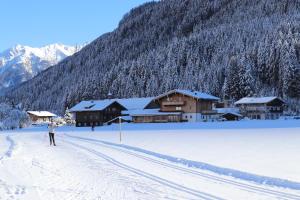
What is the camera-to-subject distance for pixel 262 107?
328 feet

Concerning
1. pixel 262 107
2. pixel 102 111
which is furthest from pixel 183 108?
pixel 102 111

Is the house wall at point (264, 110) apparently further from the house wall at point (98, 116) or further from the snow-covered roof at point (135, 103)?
the house wall at point (98, 116)

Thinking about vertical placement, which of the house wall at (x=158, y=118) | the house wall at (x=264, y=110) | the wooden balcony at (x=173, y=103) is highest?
the wooden balcony at (x=173, y=103)

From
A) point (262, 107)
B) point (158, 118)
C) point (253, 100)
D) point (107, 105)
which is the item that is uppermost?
point (253, 100)

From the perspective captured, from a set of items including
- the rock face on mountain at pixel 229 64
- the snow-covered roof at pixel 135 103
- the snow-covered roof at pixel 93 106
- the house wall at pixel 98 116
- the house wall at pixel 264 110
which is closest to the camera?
the house wall at pixel 264 110

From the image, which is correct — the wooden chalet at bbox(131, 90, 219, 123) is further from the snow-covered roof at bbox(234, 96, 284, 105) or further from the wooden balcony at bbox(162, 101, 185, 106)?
the snow-covered roof at bbox(234, 96, 284, 105)

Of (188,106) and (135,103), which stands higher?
(135,103)

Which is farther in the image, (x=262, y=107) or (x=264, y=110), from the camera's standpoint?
(x=262, y=107)

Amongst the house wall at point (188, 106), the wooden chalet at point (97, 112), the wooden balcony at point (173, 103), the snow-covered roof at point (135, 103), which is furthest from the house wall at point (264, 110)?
the wooden chalet at point (97, 112)

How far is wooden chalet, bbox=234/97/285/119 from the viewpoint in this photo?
325 feet

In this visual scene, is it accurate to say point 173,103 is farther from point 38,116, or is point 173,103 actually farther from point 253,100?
point 38,116

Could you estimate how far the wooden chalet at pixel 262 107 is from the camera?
99125 millimetres

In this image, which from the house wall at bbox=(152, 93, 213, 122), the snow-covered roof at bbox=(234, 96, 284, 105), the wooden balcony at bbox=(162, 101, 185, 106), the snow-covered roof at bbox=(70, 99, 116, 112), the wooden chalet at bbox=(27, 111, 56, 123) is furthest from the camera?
the wooden chalet at bbox=(27, 111, 56, 123)

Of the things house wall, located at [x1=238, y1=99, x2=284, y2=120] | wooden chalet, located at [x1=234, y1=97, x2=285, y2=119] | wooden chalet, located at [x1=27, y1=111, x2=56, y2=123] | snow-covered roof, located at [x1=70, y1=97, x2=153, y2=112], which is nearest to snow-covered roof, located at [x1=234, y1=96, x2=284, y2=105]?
wooden chalet, located at [x1=234, y1=97, x2=285, y2=119]
